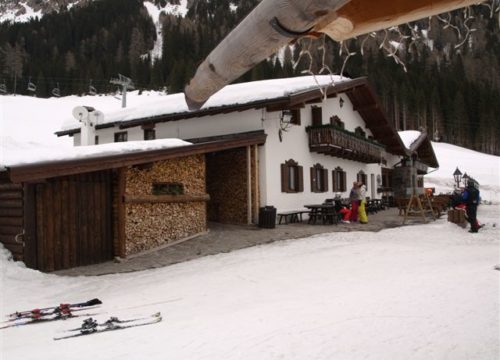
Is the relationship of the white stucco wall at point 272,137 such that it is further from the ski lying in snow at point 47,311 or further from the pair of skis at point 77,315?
the pair of skis at point 77,315

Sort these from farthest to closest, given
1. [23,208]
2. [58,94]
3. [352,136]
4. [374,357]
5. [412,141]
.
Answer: [58,94] → [412,141] → [352,136] → [23,208] → [374,357]

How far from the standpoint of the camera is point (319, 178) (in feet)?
68.4

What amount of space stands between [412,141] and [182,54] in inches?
2644

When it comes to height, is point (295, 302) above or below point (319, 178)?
below

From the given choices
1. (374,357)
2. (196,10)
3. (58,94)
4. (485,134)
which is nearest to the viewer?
(374,357)

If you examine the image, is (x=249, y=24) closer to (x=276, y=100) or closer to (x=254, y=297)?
(x=254, y=297)

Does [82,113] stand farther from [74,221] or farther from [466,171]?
[466,171]

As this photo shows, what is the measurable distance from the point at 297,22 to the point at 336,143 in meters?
17.7

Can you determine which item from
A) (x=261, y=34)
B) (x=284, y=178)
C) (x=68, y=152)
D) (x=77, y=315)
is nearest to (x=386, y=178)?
(x=284, y=178)

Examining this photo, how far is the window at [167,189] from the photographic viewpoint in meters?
12.2

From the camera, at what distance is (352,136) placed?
20.9 meters

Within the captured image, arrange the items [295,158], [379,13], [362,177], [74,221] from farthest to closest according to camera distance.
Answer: [362,177] < [295,158] < [74,221] < [379,13]

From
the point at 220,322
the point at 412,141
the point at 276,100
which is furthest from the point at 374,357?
the point at 412,141

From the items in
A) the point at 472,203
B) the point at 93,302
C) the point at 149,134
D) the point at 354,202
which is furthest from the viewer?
the point at 149,134
